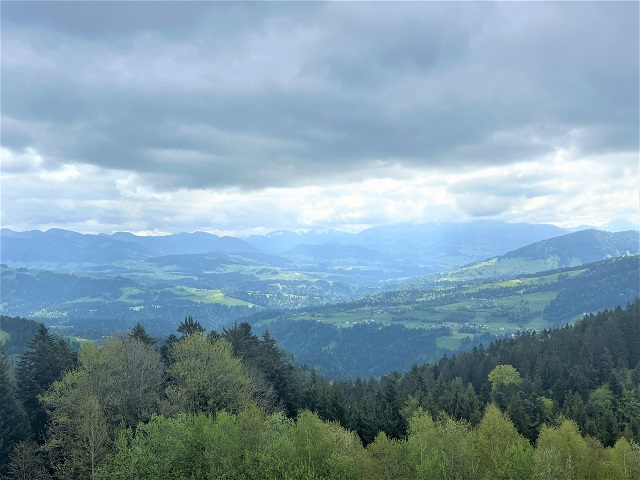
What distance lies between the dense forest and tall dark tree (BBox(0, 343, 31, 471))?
0.17 m

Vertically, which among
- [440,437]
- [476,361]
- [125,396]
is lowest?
[476,361]

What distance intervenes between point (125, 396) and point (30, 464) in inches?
508

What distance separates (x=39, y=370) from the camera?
74812 mm

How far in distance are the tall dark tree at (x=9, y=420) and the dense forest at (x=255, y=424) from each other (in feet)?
0.56

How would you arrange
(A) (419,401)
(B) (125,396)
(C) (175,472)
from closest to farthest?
(C) (175,472) < (B) (125,396) < (A) (419,401)

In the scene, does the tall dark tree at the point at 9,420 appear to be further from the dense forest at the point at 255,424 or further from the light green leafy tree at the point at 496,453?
the light green leafy tree at the point at 496,453

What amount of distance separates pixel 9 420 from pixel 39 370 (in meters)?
13.3

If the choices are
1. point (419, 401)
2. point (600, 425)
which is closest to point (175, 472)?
point (419, 401)

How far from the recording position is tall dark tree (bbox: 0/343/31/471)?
60062 mm

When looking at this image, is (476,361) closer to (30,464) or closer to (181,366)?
(181,366)

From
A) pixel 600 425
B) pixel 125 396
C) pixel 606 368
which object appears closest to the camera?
pixel 125 396

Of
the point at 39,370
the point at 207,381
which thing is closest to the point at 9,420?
the point at 39,370

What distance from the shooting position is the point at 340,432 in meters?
56.3

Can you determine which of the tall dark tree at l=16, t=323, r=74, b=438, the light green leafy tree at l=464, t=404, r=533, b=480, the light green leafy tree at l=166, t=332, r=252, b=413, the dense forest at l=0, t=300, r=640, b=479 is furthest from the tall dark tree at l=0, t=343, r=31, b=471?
the light green leafy tree at l=464, t=404, r=533, b=480
